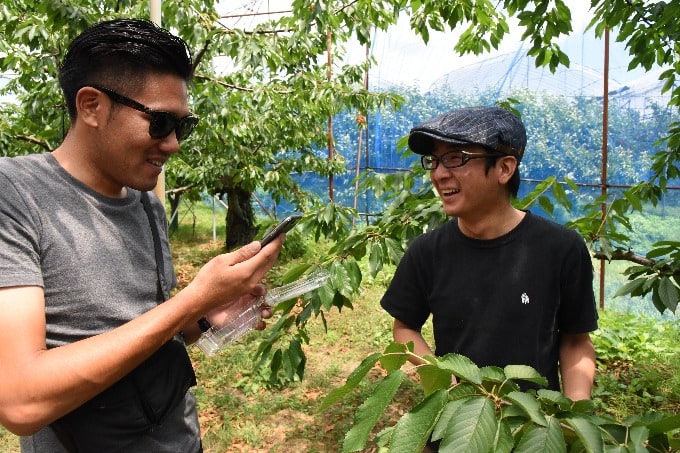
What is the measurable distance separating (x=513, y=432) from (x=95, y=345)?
0.75 m

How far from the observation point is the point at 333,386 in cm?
426

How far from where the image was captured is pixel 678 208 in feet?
16.5

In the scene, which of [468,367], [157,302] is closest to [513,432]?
[468,367]

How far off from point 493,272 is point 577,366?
385 millimetres

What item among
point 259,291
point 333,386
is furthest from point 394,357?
point 333,386

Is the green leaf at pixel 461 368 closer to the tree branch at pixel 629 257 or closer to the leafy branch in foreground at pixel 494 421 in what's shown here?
the leafy branch in foreground at pixel 494 421

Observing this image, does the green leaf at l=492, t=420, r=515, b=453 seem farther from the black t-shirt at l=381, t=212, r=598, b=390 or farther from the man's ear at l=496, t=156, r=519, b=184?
the man's ear at l=496, t=156, r=519, b=184

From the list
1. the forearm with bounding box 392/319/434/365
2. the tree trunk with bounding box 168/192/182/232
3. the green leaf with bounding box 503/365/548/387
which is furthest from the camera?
the tree trunk with bounding box 168/192/182/232

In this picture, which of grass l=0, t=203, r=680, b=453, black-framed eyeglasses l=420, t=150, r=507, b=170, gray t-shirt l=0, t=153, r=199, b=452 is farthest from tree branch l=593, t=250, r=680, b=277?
gray t-shirt l=0, t=153, r=199, b=452

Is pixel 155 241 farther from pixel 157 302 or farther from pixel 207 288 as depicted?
pixel 207 288

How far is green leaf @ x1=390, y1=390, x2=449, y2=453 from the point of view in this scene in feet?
2.36

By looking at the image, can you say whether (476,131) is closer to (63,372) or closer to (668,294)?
(668,294)

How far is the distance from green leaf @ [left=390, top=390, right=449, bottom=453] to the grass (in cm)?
283

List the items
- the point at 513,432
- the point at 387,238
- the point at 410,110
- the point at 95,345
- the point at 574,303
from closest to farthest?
the point at 513,432
the point at 95,345
the point at 574,303
the point at 387,238
the point at 410,110
